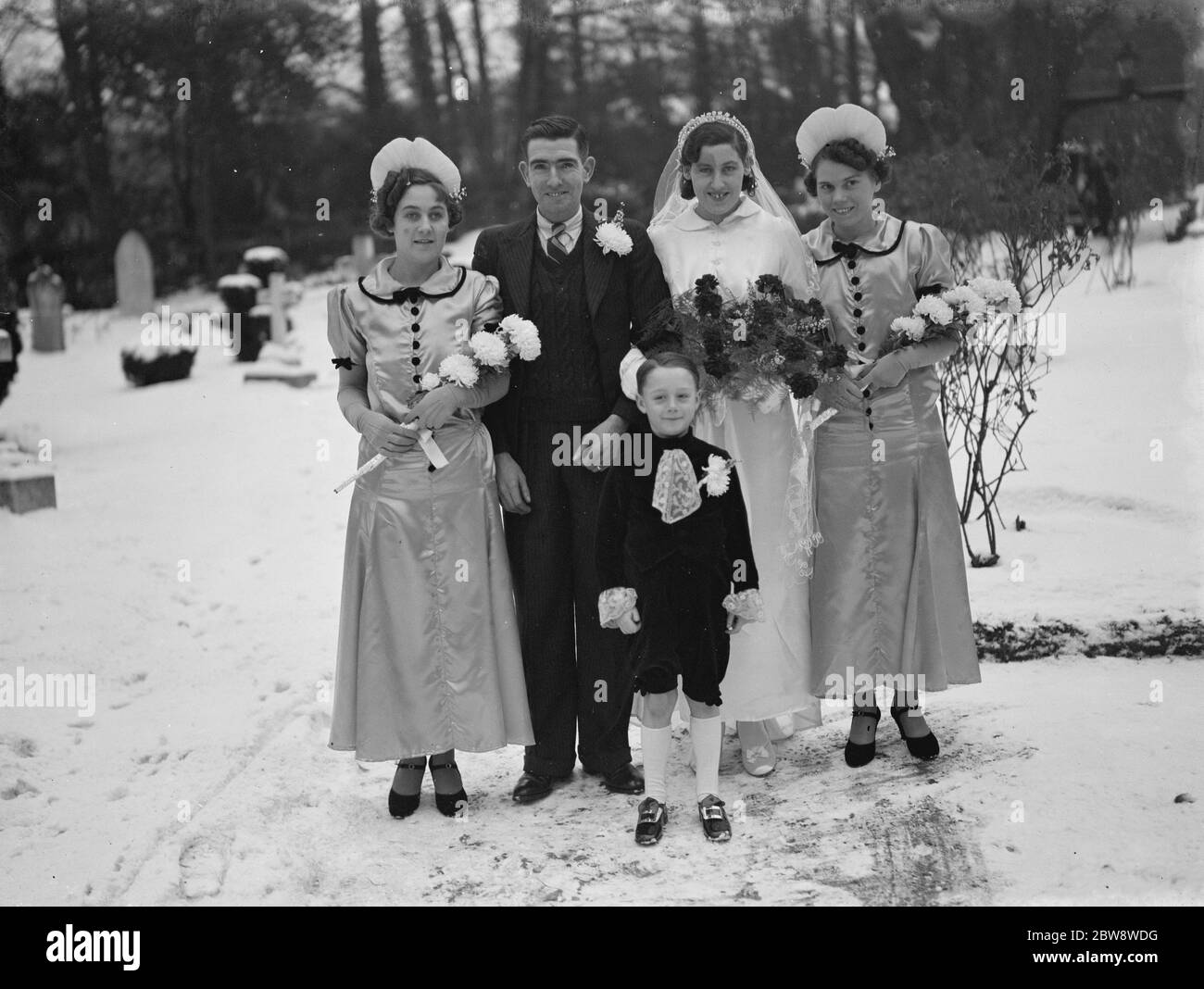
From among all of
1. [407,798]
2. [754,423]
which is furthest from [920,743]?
[407,798]

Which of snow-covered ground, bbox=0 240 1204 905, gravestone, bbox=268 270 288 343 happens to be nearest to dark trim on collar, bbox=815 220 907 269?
snow-covered ground, bbox=0 240 1204 905

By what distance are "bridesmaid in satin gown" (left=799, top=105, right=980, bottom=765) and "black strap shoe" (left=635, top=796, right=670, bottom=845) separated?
31.4 inches

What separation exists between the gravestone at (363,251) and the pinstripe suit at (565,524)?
3233mm

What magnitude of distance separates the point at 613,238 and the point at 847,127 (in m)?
0.88

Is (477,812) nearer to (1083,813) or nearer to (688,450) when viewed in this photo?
(688,450)

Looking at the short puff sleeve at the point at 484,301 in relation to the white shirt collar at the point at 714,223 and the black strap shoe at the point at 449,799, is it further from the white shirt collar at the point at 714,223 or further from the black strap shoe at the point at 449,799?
the black strap shoe at the point at 449,799

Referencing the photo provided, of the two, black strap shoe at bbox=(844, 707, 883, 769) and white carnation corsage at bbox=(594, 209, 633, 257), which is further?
black strap shoe at bbox=(844, 707, 883, 769)

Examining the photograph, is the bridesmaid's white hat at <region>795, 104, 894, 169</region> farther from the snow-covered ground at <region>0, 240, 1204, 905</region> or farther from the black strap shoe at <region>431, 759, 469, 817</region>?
the black strap shoe at <region>431, 759, 469, 817</region>

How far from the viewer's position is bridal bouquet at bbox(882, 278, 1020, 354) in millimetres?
3980

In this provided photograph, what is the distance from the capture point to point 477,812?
13.6ft

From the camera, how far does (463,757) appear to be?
16.0 feet

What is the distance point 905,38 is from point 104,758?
5.15 meters

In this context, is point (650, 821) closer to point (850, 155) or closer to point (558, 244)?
point (558, 244)

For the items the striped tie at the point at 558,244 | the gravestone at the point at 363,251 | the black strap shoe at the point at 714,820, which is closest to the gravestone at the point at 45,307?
the gravestone at the point at 363,251
